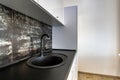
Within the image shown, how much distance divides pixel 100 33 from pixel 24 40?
81.0 inches

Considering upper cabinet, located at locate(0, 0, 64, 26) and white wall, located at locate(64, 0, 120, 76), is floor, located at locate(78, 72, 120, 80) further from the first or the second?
upper cabinet, located at locate(0, 0, 64, 26)

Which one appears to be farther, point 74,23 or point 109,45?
point 109,45

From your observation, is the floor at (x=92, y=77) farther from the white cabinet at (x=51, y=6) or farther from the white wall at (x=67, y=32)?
the white cabinet at (x=51, y=6)

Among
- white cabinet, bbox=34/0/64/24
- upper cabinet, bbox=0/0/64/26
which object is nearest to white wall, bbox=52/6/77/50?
white cabinet, bbox=34/0/64/24

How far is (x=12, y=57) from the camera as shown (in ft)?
2.99

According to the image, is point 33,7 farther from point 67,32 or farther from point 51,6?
point 67,32

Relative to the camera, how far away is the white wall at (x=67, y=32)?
69.6 inches

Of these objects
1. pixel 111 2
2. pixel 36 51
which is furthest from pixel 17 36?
pixel 111 2

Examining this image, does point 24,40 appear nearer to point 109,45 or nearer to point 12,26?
point 12,26

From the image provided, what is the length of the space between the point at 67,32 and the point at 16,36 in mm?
1090

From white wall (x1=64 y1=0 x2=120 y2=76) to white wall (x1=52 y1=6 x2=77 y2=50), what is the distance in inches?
33.2

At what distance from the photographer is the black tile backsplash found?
0.81 meters

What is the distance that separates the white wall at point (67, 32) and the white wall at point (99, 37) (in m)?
0.84

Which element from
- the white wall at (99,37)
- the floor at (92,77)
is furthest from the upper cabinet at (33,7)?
the floor at (92,77)
